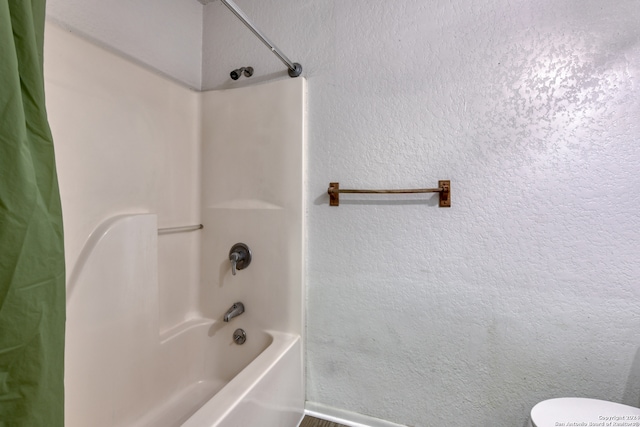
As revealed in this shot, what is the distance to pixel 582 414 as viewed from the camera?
2.96 ft

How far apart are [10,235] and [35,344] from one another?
0.23 meters

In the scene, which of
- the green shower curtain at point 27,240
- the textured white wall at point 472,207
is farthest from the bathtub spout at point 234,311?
the green shower curtain at point 27,240

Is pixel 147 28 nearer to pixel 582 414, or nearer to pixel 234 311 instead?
pixel 234 311

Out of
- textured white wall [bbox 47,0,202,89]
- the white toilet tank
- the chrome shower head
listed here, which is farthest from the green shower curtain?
the white toilet tank

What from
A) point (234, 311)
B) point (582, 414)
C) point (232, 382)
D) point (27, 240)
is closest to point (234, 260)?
point (234, 311)

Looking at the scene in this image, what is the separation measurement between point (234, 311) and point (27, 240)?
3.54 feet

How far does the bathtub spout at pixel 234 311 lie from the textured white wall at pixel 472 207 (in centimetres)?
40

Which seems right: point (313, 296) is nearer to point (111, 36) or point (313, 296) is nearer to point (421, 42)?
point (421, 42)

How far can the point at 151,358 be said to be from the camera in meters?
1.34

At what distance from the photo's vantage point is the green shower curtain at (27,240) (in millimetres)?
533

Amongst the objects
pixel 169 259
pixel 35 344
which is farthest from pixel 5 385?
pixel 169 259

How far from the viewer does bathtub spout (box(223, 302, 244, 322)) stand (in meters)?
1.49

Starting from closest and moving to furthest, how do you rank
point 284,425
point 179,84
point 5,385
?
point 5,385
point 284,425
point 179,84

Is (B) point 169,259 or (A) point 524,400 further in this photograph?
(B) point 169,259
